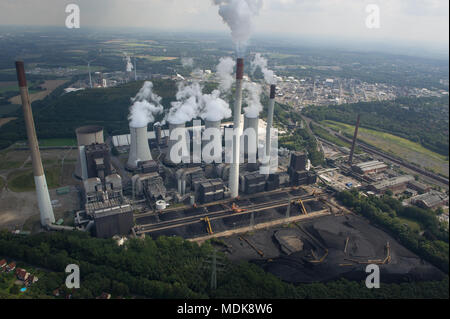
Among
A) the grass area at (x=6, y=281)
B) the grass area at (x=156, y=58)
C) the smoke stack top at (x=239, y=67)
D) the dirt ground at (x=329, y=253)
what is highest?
the grass area at (x=156, y=58)

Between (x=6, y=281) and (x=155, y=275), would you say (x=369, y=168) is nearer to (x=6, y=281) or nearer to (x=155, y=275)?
(x=155, y=275)

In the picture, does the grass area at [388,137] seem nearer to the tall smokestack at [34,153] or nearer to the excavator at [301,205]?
the excavator at [301,205]

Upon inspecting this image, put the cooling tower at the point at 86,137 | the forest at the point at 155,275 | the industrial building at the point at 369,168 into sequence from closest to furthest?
the forest at the point at 155,275, the cooling tower at the point at 86,137, the industrial building at the point at 369,168

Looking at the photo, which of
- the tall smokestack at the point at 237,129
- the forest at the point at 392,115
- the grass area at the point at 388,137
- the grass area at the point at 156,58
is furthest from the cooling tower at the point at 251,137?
the grass area at the point at 156,58

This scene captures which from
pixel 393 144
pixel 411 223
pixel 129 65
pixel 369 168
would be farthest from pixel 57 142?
pixel 393 144

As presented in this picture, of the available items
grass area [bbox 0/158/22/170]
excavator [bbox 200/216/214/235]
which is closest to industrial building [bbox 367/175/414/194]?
excavator [bbox 200/216/214/235]
